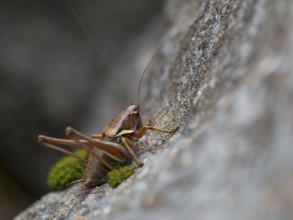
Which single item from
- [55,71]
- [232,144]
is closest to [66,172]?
[232,144]

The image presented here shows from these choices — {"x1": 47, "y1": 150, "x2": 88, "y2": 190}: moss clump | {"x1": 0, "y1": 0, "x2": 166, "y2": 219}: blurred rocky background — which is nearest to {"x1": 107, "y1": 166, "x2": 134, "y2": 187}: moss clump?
{"x1": 47, "y1": 150, "x2": 88, "y2": 190}: moss clump

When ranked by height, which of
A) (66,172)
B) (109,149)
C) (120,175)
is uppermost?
(109,149)

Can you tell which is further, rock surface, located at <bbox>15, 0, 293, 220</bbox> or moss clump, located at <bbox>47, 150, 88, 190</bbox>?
moss clump, located at <bbox>47, 150, 88, 190</bbox>

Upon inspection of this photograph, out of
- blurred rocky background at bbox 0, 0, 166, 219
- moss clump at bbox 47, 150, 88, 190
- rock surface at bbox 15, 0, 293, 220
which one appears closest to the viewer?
rock surface at bbox 15, 0, 293, 220

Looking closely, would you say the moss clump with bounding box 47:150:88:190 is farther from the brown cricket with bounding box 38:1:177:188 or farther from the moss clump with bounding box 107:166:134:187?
the moss clump with bounding box 107:166:134:187

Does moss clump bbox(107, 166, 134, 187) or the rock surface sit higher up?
the rock surface

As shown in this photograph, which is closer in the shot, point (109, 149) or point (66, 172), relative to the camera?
point (109, 149)

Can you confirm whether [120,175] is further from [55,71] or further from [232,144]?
[55,71]
